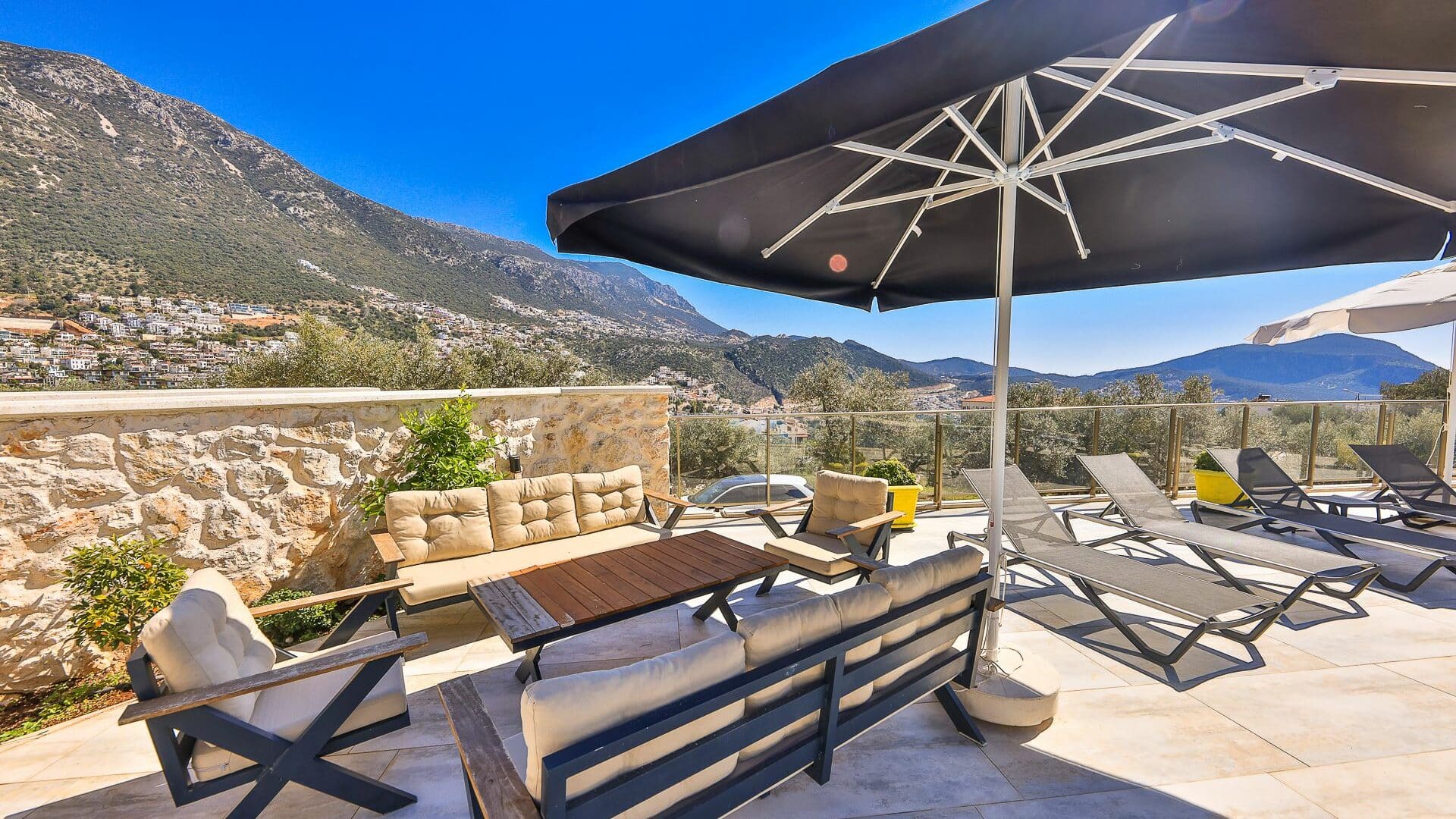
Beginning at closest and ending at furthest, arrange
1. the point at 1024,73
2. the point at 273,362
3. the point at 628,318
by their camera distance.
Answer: the point at 1024,73
the point at 273,362
the point at 628,318

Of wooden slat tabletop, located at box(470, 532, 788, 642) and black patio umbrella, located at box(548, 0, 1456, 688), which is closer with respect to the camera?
black patio umbrella, located at box(548, 0, 1456, 688)

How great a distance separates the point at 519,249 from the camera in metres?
46.4

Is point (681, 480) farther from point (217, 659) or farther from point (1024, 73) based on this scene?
point (1024, 73)

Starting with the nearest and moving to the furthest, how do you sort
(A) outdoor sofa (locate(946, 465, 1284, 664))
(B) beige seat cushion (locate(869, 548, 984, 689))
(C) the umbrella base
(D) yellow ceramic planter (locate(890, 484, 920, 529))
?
(B) beige seat cushion (locate(869, 548, 984, 689)) < (C) the umbrella base < (A) outdoor sofa (locate(946, 465, 1284, 664)) < (D) yellow ceramic planter (locate(890, 484, 920, 529))

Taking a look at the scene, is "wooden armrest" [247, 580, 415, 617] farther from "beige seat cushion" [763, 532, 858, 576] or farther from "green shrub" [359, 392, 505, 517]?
"beige seat cushion" [763, 532, 858, 576]

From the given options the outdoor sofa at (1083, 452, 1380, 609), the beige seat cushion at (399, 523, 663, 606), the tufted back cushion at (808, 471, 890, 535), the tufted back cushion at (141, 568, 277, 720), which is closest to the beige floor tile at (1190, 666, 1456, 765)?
the outdoor sofa at (1083, 452, 1380, 609)

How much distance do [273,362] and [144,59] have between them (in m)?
28.1

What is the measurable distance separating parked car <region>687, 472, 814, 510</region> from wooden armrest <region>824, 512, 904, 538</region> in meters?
2.37

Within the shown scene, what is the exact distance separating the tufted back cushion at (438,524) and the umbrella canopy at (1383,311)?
6949mm

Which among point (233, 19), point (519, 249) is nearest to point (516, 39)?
point (233, 19)

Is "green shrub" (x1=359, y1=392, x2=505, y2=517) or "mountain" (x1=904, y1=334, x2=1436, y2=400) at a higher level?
"mountain" (x1=904, y1=334, x2=1436, y2=400)

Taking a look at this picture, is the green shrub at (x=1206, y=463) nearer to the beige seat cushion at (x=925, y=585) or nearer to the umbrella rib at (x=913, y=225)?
the umbrella rib at (x=913, y=225)

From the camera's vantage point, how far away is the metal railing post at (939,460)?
590 cm

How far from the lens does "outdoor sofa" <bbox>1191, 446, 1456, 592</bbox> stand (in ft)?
11.9
